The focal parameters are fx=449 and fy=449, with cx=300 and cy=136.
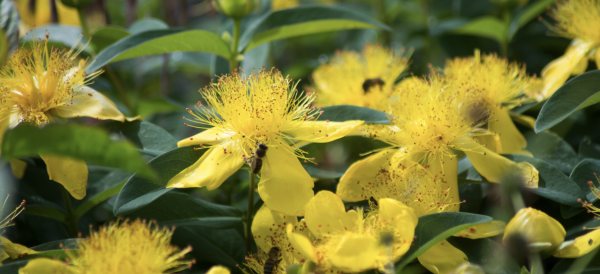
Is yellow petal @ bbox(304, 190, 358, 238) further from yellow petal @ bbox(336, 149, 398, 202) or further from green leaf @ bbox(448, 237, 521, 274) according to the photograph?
green leaf @ bbox(448, 237, 521, 274)

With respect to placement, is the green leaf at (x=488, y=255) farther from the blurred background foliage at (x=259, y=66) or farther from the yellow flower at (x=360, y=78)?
the yellow flower at (x=360, y=78)

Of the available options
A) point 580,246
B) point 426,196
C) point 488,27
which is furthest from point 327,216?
point 488,27

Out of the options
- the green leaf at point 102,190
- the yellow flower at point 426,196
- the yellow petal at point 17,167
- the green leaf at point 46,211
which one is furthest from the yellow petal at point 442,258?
the yellow petal at point 17,167

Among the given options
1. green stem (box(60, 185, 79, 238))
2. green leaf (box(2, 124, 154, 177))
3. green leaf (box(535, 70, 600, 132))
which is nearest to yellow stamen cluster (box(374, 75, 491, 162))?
green leaf (box(535, 70, 600, 132))

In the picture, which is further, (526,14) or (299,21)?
(526,14)

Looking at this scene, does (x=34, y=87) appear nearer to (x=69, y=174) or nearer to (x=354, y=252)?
(x=69, y=174)

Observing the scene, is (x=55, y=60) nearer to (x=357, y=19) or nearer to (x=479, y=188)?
(x=357, y=19)
